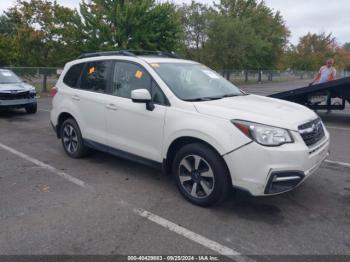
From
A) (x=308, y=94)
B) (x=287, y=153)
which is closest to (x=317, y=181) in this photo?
(x=287, y=153)

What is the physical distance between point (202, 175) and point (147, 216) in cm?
78

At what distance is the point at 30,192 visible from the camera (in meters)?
4.43

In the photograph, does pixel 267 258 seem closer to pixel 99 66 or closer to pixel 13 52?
pixel 99 66

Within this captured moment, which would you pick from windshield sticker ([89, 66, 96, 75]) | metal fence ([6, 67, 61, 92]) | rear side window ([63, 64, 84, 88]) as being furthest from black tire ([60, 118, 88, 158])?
metal fence ([6, 67, 61, 92])

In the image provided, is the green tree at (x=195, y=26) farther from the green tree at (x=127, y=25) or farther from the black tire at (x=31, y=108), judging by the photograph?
the black tire at (x=31, y=108)

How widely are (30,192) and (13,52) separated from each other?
22.0m

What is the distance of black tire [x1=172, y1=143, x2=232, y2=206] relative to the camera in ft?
12.1

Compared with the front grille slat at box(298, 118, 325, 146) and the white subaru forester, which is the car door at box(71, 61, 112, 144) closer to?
the white subaru forester

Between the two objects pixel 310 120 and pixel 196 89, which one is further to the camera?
pixel 196 89

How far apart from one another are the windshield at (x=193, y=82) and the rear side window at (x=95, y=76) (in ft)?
3.24

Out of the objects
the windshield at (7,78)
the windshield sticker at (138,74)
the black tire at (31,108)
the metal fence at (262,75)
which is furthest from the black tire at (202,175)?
the metal fence at (262,75)

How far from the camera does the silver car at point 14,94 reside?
1044 centimetres

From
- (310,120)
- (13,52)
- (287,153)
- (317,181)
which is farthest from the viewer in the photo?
(13,52)

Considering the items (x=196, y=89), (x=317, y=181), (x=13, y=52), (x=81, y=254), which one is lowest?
(x=81, y=254)
